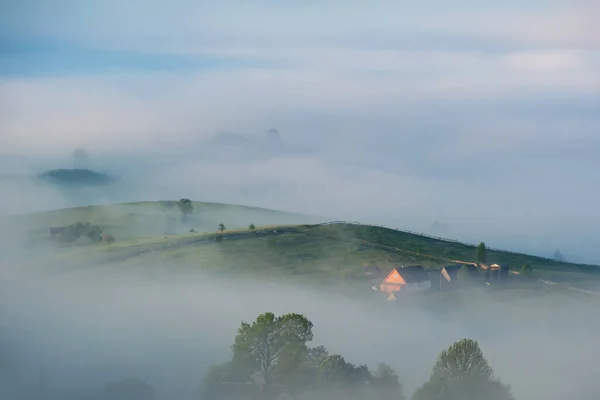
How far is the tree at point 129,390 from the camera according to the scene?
251 ft

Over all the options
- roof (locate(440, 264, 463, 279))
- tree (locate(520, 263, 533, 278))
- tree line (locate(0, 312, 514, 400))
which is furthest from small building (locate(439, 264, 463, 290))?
tree line (locate(0, 312, 514, 400))

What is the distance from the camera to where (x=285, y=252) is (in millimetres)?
128750

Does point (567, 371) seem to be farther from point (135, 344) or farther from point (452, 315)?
point (135, 344)

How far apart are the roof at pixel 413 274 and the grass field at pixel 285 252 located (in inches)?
192

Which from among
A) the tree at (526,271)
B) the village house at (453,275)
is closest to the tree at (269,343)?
the village house at (453,275)

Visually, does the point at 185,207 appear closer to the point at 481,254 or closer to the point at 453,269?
the point at 481,254

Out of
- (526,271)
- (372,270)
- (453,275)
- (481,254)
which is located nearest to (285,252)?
(372,270)

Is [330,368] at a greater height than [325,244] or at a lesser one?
lesser

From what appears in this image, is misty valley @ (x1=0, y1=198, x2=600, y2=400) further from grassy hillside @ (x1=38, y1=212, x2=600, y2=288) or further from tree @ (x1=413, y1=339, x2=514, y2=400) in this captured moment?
grassy hillside @ (x1=38, y1=212, x2=600, y2=288)

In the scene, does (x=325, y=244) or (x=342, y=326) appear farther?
(x=325, y=244)

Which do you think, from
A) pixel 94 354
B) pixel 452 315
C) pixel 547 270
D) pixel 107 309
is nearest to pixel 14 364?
pixel 94 354

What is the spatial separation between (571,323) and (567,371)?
764 inches

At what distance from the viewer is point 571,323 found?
106312 millimetres

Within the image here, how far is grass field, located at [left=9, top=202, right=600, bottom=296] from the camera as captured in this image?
122438 mm
